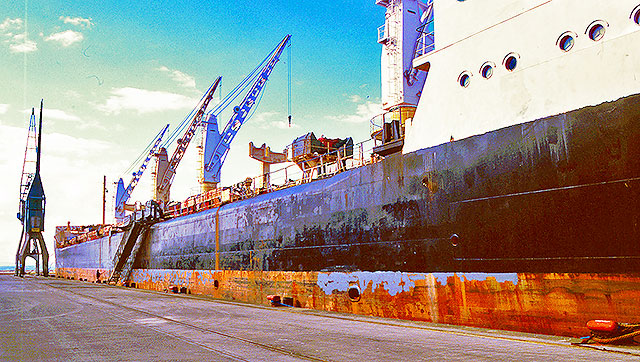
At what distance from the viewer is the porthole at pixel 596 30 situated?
895 centimetres

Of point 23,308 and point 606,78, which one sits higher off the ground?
point 606,78

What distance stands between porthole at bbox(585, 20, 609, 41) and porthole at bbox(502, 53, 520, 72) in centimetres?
153

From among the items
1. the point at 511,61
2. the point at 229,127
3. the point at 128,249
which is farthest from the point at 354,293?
the point at 229,127

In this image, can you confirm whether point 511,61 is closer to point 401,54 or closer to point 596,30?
point 596,30

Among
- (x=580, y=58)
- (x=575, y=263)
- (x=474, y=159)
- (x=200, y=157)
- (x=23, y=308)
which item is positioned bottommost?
(x=23, y=308)

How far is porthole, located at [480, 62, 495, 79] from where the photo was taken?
1095 centimetres

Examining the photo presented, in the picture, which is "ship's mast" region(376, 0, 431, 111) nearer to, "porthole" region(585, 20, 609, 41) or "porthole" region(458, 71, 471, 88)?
"porthole" region(458, 71, 471, 88)

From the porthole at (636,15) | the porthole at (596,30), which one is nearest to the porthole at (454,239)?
the porthole at (596,30)

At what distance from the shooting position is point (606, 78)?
881cm

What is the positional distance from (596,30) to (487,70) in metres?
2.42

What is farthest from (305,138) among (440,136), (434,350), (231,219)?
(434,350)

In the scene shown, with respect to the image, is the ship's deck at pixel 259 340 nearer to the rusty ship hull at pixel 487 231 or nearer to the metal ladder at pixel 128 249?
the rusty ship hull at pixel 487 231

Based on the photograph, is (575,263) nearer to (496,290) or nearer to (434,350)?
(496,290)

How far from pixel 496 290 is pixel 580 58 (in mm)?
4915
